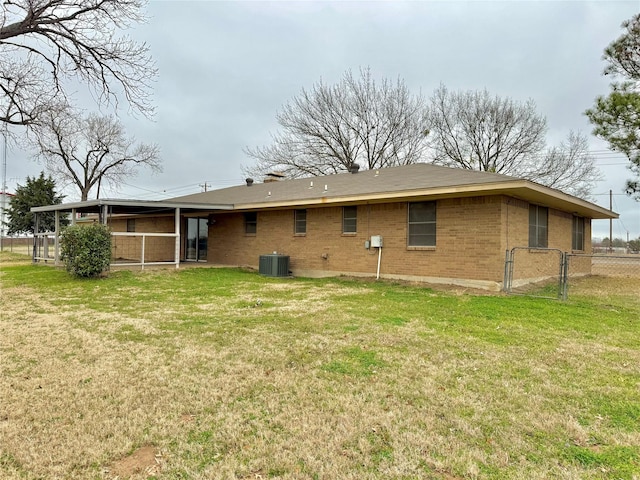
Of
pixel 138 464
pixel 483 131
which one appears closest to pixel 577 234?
pixel 483 131

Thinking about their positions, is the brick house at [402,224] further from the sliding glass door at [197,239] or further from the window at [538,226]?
the sliding glass door at [197,239]

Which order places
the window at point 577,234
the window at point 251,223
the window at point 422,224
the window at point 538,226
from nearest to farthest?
the window at point 422,224 < the window at point 538,226 < the window at point 577,234 < the window at point 251,223

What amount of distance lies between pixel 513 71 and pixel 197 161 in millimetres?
27465

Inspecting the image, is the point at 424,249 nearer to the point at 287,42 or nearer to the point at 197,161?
the point at 287,42

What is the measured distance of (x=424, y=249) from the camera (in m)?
11.6

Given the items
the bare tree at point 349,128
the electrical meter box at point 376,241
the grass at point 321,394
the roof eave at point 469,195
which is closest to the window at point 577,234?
the roof eave at point 469,195

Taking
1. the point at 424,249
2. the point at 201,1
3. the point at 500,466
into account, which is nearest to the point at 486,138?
the point at 424,249

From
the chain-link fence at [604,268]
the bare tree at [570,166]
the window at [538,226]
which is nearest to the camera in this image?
the window at [538,226]

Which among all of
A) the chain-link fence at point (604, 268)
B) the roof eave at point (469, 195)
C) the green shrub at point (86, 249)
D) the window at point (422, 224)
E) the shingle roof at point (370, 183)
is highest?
the shingle roof at point (370, 183)

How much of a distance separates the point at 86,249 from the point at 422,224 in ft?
32.2

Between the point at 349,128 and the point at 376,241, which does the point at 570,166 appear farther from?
the point at 376,241

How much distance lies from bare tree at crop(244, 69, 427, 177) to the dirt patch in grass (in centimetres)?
2687

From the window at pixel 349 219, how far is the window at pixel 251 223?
174 inches

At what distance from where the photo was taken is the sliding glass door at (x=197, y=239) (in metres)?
18.8
